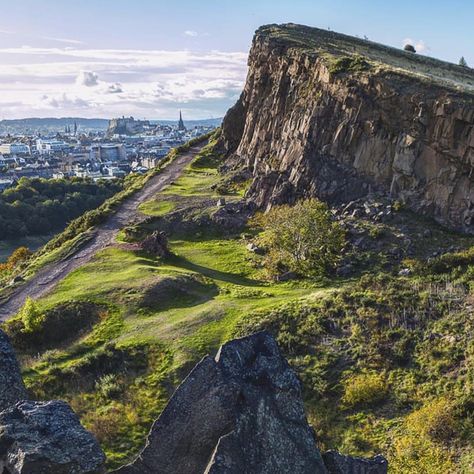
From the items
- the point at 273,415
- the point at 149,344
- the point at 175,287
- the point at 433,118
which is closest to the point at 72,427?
the point at 273,415

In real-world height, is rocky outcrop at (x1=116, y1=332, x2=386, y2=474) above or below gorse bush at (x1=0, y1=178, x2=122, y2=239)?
above

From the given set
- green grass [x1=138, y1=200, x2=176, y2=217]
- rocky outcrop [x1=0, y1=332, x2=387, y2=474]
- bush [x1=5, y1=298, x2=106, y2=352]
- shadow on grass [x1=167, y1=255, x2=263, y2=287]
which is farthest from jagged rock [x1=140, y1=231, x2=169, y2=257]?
rocky outcrop [x1=0, y1=332, x2=387, y2=474]

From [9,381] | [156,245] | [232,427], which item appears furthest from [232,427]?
[156,245]

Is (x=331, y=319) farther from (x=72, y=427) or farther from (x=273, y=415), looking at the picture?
(x=72, y=427)

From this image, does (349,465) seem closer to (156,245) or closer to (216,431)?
(216,431)

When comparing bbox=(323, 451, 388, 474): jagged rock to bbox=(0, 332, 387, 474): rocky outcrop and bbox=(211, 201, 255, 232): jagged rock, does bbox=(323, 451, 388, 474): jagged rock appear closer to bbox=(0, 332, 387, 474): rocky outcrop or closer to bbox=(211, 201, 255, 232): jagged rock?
bbox=(0, 332, 387, 474): rocky outcrop

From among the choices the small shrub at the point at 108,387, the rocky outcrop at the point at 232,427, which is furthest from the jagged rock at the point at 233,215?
the rocky outcrop at the point at 232,427
